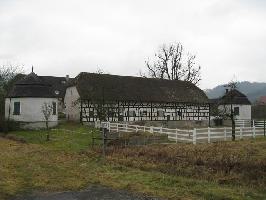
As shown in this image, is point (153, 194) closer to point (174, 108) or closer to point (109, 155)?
point (109, 155)

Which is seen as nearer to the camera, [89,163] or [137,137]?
[89,163]

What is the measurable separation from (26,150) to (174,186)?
12.5 m

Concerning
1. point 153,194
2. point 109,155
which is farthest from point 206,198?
point 109,155

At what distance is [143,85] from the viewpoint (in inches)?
2039

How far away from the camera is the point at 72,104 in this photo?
4716 centimetres

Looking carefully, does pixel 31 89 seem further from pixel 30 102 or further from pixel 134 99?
pixel 134 99

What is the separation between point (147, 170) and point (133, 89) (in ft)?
100.0

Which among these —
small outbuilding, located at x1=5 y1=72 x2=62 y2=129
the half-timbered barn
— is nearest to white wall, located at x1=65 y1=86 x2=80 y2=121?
the half-timbered barn

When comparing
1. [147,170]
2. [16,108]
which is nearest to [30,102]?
[16,108]

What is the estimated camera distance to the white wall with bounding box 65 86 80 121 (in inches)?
1817

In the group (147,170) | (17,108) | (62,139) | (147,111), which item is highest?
(17,108)

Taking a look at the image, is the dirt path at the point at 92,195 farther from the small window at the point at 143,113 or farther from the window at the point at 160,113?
the window at the point at 160,113

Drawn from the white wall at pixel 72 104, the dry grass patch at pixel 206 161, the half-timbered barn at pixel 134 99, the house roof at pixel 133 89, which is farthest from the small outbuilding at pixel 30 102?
the dry grass patch at pixel 206 161

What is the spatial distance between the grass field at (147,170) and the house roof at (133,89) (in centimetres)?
1948
